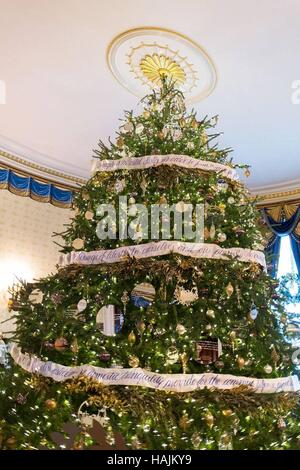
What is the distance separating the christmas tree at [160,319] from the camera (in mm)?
1940

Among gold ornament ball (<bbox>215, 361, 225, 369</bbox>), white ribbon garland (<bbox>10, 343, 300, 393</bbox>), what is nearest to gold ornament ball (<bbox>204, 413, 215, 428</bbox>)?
white ribbon garland (<bbox>10, 343, 300, 393</bbox>)

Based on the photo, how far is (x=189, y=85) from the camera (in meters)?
4.08

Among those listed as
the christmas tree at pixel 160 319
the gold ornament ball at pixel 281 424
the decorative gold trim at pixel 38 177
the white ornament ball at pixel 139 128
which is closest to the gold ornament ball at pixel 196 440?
the christmas tree at pixel 160 319

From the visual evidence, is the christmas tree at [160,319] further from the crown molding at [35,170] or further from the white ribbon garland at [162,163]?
the crown molding at [35,170]

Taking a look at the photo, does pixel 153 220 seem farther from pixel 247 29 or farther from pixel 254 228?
pixel 247 29

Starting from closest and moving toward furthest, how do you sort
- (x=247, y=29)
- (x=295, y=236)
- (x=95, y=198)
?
(x=95, y=198)
(x=247, y=29)
(x=295, y=236)

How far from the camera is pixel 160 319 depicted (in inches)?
88.9

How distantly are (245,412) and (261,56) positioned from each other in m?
2.99

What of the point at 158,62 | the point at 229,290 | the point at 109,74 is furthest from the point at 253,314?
the point at 109,74

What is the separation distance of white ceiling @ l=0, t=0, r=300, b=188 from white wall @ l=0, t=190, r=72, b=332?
679 mm

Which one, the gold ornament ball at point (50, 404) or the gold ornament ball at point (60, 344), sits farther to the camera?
the gold ornament ball at point (60, 344)

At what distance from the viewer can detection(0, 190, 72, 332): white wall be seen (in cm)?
521

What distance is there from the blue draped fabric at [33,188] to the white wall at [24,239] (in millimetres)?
75

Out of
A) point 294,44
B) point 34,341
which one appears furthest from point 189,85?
point 34,341
